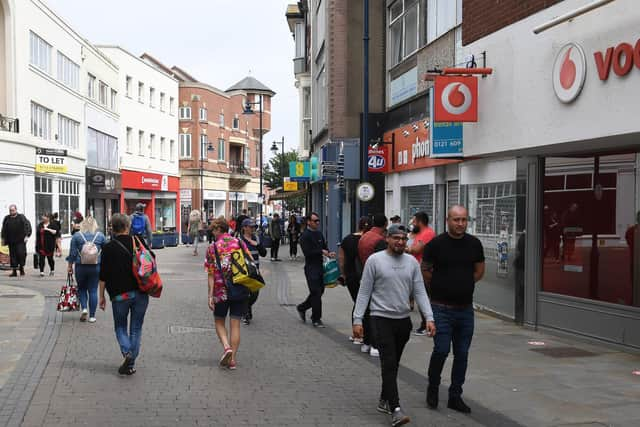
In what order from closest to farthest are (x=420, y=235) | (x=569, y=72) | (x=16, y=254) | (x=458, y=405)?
(x=458, y=405) < (x=569, y=72) < (x=420, y=235) < (x=16, y=254)

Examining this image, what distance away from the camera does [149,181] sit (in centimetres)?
4975

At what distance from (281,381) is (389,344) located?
68.1 inches

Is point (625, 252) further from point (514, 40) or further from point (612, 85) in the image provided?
point (514, 40)

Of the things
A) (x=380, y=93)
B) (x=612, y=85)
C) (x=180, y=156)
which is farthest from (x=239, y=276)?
(x=180, y=156)

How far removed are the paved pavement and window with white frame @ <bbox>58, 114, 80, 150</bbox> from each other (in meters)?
24.6

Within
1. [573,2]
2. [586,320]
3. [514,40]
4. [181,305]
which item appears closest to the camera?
[573,2]

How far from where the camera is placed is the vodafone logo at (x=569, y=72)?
364 inches

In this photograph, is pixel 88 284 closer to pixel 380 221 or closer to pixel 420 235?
pixel 380 221

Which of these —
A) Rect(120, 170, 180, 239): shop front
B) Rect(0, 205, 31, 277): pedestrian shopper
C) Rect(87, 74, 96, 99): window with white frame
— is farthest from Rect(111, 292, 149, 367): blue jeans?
Rect(120, 170, 180, 239): shop front

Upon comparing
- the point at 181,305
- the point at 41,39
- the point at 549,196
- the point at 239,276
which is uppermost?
the point at 41,39

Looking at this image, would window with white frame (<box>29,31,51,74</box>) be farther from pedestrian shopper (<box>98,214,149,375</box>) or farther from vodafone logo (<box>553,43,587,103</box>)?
vodafone logo (<box>553,43,587,103</box>)

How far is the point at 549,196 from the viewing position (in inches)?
436

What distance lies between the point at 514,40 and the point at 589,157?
6.71 ft

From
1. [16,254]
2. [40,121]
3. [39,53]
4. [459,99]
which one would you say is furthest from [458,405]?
[39,53]
